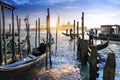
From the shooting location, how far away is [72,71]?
13.5 m

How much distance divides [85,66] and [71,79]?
104 inches

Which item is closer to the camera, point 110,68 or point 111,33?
point 110,68

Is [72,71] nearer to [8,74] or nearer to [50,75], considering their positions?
[50,75]

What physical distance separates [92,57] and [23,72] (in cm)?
357

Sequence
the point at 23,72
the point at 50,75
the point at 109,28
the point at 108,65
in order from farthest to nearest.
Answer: the point at 109,28 → the point at 50,75 → the point at 23,72 → the point at 108,65

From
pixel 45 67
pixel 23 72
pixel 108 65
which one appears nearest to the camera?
pixel 108 65

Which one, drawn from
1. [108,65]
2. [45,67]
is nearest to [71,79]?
[45,67]

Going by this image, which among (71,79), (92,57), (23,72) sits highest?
(92,57)

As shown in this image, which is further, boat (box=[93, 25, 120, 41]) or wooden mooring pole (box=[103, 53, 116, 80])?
boat (box=[93, 25, 120, 41])

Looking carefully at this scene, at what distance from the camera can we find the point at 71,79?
37.8ft

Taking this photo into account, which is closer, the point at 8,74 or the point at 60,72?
the point at 8,74

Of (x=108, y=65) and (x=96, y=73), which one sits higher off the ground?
(x=108, y=65)

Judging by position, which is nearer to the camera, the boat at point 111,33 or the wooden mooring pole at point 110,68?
the wooden mooring pole at point 110,68

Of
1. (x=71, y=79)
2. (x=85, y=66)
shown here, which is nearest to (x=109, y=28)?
(x=85, y=66)
